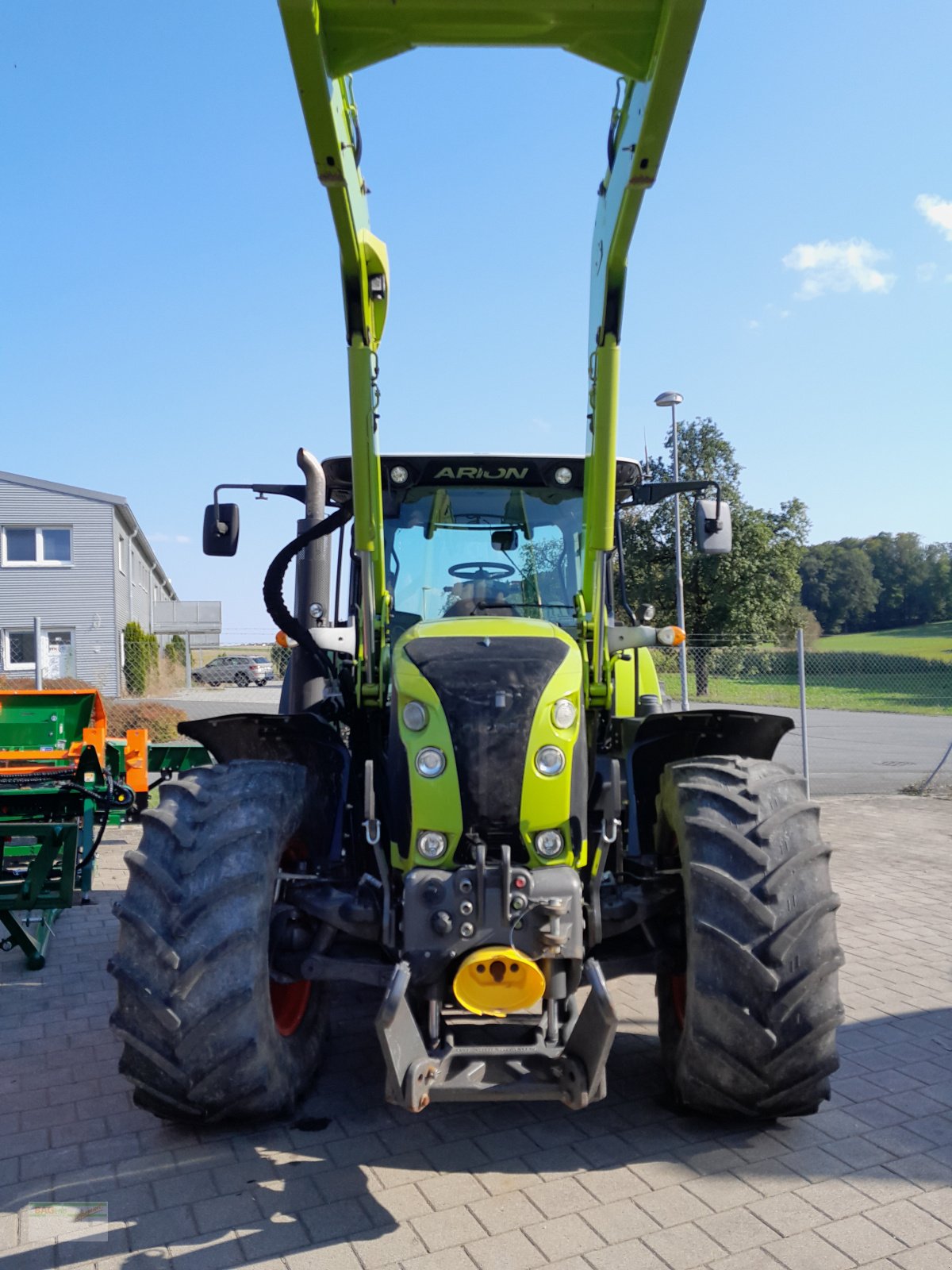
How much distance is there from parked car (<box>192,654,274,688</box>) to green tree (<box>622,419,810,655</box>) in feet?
32.6

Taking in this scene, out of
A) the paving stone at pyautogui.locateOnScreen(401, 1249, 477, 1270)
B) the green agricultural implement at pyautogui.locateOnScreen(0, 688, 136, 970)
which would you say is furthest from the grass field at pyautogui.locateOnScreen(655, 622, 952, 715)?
the paving stone at pyautogui.locateOnScreen(401, 1249, 477, 1270)

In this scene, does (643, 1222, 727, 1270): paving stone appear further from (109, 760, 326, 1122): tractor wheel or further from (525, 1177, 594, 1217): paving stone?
(109, 760, 326, 1122): tractor wheel

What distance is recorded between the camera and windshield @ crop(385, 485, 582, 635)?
4840 millimetres

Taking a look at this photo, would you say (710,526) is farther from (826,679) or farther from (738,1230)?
(826,679)

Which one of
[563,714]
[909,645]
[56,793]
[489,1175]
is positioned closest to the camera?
[489,1175]

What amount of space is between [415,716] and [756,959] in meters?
1.36

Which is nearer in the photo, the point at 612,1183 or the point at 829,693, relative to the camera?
the point at 612,1183

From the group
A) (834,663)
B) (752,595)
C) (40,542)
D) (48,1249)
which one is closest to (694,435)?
(752,595)

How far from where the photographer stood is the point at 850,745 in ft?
57.6

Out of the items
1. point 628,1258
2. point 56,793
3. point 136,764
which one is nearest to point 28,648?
point 136,764

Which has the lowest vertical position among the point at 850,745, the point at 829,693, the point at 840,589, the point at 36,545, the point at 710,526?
the point at 850,745

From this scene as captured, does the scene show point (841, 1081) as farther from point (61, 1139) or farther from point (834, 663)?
point (834, 663)

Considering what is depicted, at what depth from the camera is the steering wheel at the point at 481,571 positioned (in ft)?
16.1

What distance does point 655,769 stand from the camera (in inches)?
176
